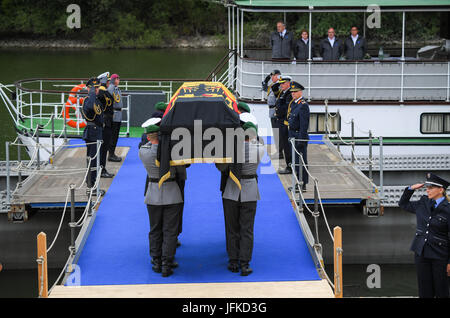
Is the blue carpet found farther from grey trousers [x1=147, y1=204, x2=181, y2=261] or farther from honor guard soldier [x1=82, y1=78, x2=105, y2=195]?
honor guard soldier [x1=82, y1=78, x2=105, y2=195]

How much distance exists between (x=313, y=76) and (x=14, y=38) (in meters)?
51.2

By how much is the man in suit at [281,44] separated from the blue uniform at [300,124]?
581cm

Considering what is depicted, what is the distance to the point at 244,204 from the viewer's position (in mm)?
11406

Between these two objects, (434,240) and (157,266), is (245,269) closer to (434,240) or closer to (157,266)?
(157,266)

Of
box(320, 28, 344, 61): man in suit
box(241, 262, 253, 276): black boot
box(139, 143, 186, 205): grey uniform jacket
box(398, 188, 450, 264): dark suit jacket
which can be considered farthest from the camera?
box(320, 28, 344, 61): man in suit

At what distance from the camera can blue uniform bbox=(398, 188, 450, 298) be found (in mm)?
10867

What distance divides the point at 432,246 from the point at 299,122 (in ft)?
14.8

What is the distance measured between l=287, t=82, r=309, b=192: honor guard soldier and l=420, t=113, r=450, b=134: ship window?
21.7 ft

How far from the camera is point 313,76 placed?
20.4 metres

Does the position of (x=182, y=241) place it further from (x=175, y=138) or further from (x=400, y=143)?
(x=400, y=143)

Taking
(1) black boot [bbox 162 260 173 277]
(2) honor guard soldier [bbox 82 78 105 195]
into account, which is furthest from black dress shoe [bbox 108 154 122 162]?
(1) black boot [bbox 162 260 173 277]

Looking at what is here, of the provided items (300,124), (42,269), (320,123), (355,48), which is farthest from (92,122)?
(355,48)
